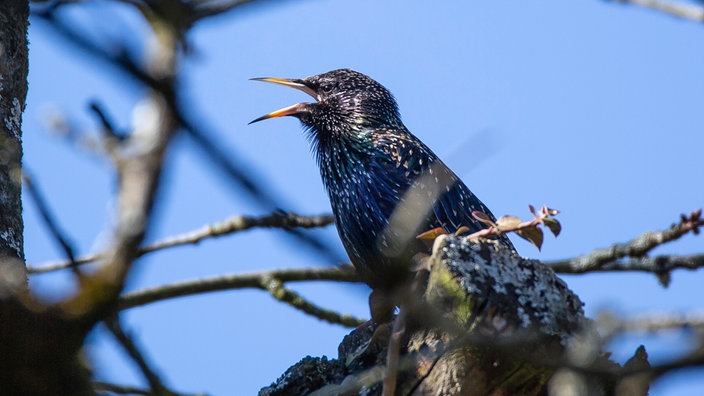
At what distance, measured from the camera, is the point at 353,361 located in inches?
134

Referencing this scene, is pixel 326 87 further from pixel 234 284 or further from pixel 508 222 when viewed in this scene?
pixel 508 222

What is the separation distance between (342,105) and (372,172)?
999mm

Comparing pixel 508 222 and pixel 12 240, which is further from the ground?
pixel 12 240

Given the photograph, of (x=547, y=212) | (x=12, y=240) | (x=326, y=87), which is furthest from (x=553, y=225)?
(x=326, y=87)

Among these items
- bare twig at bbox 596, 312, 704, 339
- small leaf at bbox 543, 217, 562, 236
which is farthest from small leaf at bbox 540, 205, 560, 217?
bare twig at bbox 596, 312, 704, 339

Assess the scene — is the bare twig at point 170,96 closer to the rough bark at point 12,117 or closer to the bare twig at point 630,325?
the bare twig at point 630,325

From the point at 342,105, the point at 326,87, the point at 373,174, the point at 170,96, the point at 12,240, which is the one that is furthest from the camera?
the point at 326,87

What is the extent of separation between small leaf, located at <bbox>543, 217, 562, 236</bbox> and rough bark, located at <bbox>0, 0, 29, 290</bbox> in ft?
5.80

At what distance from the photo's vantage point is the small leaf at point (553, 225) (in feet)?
10.8

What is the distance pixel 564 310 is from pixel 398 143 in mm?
2593

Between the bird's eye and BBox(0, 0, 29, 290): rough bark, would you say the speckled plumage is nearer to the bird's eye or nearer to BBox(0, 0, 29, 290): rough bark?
the bird's eye

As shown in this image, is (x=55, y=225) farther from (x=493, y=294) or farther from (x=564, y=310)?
(x=564, y=310)

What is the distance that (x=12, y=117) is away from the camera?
3.33m

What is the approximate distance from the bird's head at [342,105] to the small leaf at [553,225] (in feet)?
8.72
